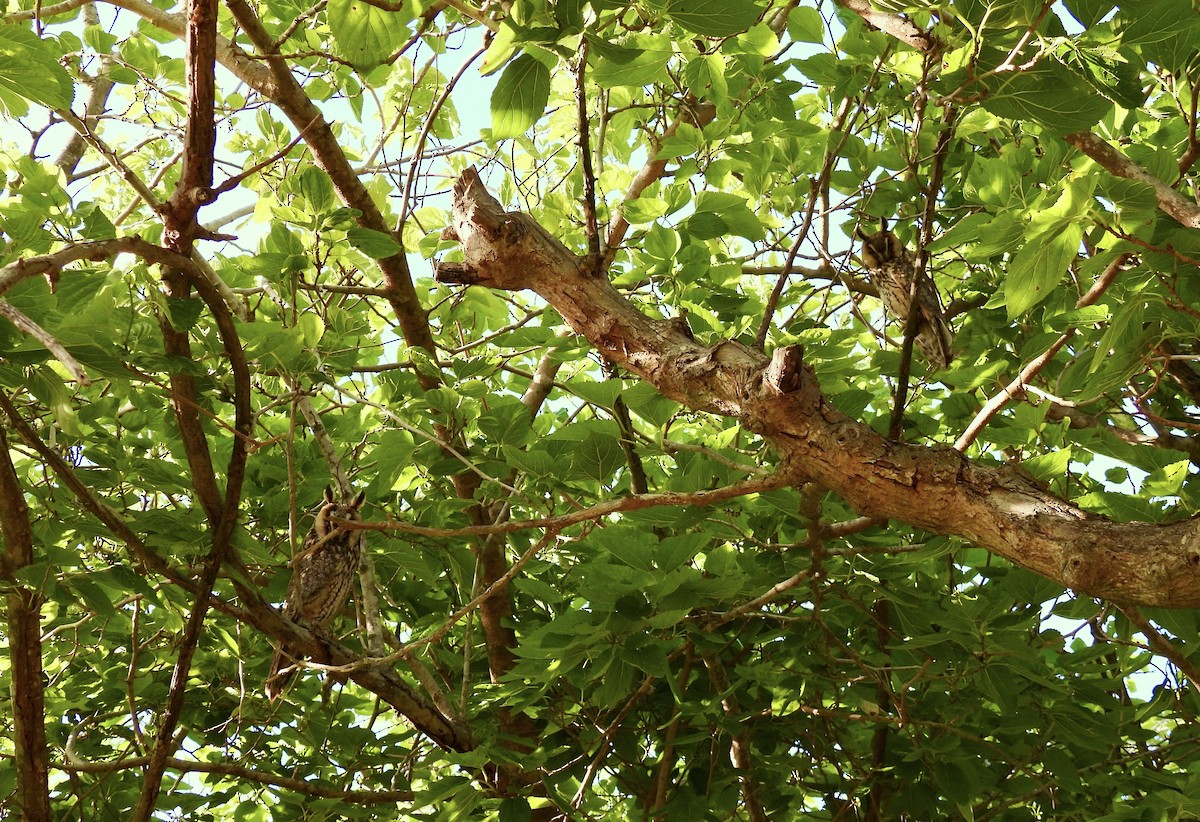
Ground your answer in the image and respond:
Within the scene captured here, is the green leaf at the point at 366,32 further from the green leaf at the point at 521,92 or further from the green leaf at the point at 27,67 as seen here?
the green leaf at the point at 27,67

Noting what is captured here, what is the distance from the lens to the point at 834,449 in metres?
1.70

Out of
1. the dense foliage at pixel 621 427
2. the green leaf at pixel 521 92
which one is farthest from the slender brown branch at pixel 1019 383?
the green leaf at pixel 521 92

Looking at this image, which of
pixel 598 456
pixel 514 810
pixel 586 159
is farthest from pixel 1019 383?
pixel 514 810

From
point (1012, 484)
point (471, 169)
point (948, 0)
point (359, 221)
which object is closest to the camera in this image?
point (1012, 484)

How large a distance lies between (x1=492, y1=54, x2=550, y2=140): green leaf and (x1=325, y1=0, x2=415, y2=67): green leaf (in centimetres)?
29

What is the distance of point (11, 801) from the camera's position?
3.46 metres

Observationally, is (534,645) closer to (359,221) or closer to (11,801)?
(359,221)

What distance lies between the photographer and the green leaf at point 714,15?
1.63 m

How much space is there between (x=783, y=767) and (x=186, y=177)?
100 inches

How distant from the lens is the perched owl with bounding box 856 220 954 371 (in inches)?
127

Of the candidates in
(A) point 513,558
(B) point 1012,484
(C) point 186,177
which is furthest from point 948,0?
(A) point 513,558

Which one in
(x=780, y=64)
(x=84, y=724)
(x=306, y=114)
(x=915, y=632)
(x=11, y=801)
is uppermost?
(x=306, y=114)

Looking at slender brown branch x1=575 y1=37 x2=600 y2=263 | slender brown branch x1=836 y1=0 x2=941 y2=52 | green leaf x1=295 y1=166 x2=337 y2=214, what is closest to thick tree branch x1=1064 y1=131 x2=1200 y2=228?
slender brown branch x1=836 y1=0 x2=941 y2=52

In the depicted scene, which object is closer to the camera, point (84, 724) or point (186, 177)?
point (186, 177)
